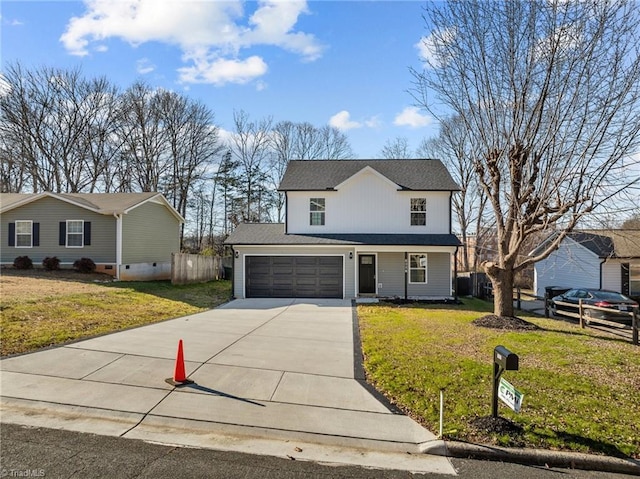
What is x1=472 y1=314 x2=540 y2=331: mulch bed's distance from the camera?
10891mm

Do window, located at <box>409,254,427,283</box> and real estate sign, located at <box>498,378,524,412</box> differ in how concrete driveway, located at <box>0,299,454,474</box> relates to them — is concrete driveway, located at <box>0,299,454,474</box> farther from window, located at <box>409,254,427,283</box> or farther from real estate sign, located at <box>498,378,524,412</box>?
window, located at <box>409,254,427,283</box>

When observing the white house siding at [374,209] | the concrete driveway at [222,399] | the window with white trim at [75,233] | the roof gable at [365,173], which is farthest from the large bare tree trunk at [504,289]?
the window with white trim at [75,233]

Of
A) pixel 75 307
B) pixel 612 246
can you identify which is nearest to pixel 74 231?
pixel 75 307

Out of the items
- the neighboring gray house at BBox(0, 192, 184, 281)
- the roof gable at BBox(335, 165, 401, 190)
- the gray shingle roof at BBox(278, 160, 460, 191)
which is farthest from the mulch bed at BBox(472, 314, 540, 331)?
the neighboring gray house at BBox(0, 192, 184, 281)

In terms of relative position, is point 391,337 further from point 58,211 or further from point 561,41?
point 58,211

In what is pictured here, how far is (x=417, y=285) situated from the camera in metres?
18.3

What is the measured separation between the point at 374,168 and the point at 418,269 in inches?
240

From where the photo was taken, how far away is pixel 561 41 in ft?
28.2

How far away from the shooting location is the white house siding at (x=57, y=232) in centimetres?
2039

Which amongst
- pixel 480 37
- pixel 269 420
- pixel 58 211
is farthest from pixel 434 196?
pixel 58 211

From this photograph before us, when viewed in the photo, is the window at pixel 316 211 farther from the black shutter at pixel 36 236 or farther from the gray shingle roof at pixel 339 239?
the black shutter at pixel 36 236

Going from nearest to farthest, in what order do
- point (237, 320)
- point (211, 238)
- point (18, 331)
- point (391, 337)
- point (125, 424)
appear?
point (125, 424), point (18, 331), point (391, 337), point (237, 320), point (211, 238)

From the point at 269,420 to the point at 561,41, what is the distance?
9.66 metres

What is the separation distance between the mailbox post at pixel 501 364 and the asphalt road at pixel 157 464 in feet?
2.54
